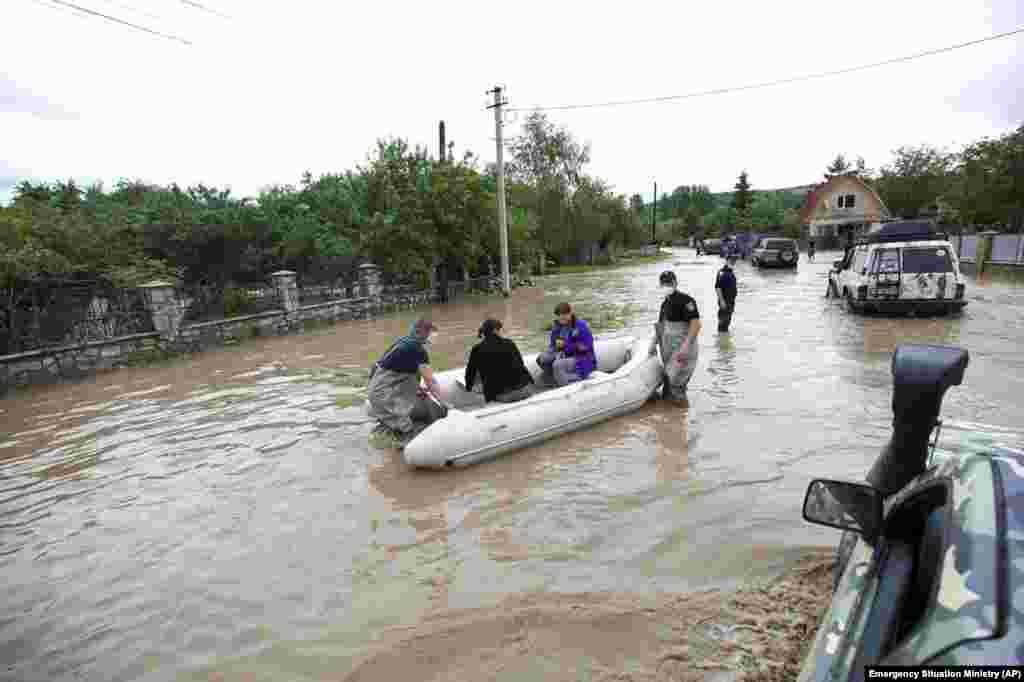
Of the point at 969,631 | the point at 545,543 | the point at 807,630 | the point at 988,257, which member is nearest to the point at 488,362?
the point at 545,543

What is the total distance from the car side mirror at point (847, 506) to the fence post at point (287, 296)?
15.2m

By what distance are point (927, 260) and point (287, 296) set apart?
1504 centimetres

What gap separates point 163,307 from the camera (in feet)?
41.4

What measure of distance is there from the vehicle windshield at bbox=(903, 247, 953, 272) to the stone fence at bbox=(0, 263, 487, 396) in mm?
14087

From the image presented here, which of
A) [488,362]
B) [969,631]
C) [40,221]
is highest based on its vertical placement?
[40,221]

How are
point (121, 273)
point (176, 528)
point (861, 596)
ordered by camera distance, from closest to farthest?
point (861, 596)
point (176, 528)
point (121, 273)

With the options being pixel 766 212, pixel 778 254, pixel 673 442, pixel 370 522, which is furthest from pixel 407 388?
pixel 766 212

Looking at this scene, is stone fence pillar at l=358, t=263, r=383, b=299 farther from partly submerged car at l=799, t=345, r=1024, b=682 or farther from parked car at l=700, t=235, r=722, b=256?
parked car at l=700, t=235, r=722, b=256

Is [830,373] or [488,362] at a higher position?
[488,362]

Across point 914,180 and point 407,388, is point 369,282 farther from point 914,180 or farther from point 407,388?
point 914,180

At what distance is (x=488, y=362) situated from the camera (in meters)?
6.27

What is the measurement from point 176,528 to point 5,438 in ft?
15.4

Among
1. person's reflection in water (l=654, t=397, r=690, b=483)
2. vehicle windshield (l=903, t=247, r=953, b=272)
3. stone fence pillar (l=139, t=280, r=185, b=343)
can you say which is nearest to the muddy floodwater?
person's reflection in water (l=654, t=397, r=690, b=483)

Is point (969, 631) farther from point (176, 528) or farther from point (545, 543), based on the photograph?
point (176, 528)
